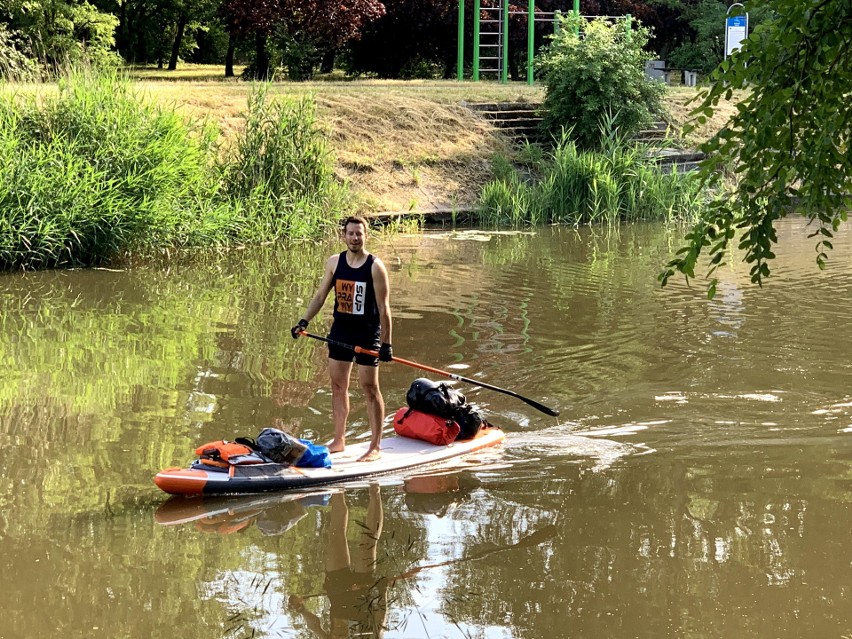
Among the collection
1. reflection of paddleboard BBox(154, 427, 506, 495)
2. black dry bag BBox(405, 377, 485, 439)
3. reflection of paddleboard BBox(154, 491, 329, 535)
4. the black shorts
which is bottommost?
reflection of paddleboard BBox(154, 491, 329, 535)

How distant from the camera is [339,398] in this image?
7770mm

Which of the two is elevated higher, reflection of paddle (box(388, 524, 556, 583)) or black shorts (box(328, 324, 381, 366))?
black shorts (box(328, 324, 381, 366))

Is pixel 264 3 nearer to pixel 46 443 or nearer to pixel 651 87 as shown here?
pixel 651 87

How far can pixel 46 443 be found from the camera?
787 cm

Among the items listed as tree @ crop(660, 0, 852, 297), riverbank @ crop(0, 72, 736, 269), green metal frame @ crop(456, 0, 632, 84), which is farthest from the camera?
green metal frame @ crop(456, 0, 632, 84)

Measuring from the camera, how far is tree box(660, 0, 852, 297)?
443 centimetres

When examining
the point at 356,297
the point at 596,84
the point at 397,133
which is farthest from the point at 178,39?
the point at 356,297

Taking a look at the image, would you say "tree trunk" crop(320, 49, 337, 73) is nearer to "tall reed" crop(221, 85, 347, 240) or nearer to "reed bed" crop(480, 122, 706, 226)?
"reed bed" crop(480, 122, 706, 226)

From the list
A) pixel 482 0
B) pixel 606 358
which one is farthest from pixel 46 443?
pixel 482 0

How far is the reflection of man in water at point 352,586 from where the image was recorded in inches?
202

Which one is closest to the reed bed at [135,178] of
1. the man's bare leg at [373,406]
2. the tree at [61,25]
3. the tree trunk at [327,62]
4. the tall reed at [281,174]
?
the tall reed at [281,174]

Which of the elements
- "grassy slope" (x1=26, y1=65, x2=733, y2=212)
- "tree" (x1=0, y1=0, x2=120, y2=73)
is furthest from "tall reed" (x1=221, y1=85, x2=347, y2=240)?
"tree" (x1=0, y1=0, x2=120, y2=73)

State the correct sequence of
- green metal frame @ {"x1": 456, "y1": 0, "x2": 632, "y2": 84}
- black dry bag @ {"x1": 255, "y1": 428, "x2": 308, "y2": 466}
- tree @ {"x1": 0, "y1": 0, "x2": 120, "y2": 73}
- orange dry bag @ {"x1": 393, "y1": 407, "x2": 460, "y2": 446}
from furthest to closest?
green metal frame @ {"x1": 456, "y1": 0, "x2": 632, "y2": 84}, tree @ {"x1": 0, "y1": 0, "x2": 120, "y2": 73}, orange dry bag @ {"x1": 393, "y1": 407, "x2": 460, "y2": 446}, black dry bag @ {"x1": 255, "y1": 428, "x2": 308, "y2": 466}

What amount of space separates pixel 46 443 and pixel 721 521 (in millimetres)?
4503
